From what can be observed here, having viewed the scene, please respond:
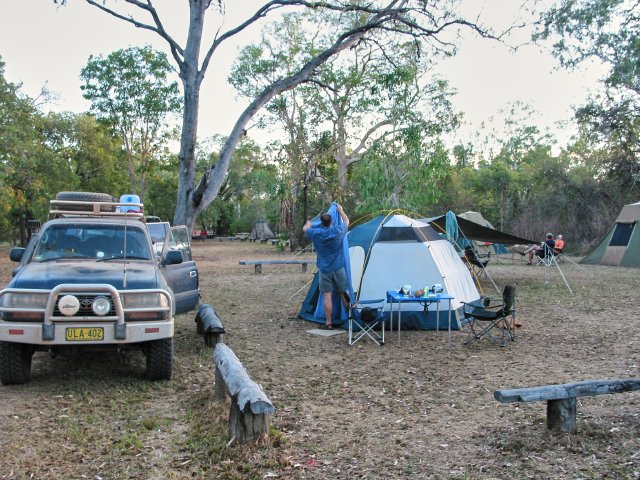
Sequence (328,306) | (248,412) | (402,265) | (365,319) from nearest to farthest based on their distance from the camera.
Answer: (248,412)
(365,319)
(328,306)
(402,265)

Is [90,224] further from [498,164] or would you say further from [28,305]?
[498,164]

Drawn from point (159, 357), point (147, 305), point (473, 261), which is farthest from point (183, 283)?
point (473, 261)

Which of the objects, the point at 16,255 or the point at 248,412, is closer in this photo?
the point at 248,412

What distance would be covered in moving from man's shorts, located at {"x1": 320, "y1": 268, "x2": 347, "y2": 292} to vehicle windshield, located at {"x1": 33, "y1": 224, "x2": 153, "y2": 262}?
2912 millimetres

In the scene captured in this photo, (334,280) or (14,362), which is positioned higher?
(334,280)

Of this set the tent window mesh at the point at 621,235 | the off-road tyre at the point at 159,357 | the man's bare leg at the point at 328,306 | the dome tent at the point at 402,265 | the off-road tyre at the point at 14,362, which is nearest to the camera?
the off-road tyre at the point at 14,362

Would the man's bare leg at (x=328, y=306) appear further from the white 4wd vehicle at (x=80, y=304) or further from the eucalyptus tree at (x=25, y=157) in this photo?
the eucalyptus tree at (x=25, y=157)

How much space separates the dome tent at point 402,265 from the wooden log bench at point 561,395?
4.51 meters

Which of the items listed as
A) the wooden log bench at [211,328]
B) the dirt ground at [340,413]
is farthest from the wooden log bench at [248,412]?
the wooden log bench at [211,328]

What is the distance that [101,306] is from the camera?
17.8ft

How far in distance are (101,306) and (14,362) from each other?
1.04 meters

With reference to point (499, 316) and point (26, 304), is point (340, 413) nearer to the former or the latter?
point (26, 304)

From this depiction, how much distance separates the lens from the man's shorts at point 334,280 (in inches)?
343

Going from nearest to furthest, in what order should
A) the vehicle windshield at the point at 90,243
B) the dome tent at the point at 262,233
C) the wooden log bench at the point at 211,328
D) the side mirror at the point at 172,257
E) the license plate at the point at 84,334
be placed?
the license plate at the point at 84,334
the vehicle windshield at the point at 90,243
the side mirror at the point at 172,257
the wooden log bench at the point at 211,328
the dome tent at the point at 262,233
